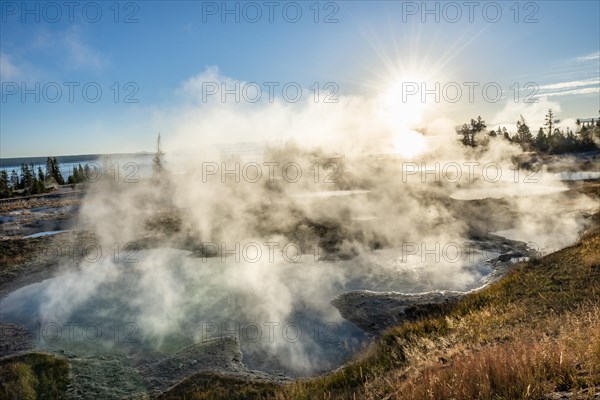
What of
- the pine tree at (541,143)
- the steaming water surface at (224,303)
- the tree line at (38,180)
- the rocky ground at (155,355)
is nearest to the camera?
the rocky ground at (155,355)

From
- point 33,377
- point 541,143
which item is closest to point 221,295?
point 33,377

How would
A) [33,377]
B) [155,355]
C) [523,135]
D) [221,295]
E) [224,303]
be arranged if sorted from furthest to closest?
[523,135] < [221,295] < [224,303] < [155,355] < [33,377]

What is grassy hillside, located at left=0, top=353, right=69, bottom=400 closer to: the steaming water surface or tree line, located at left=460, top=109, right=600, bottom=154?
the steaming water surface

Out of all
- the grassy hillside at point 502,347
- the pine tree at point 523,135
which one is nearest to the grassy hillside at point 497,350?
the grassy hillside at point 502,347

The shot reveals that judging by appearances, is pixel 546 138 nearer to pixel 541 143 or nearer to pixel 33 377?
pixel 541 143

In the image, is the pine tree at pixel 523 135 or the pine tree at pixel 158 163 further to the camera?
the pine tree at pixel 523 135

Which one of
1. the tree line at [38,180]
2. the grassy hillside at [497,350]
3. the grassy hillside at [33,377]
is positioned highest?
the tree line at [38,180]

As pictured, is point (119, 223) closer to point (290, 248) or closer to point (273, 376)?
point (290, 248)

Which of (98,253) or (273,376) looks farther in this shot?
(98,253)

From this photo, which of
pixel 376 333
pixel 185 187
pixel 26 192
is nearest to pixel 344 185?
pixel 185 187

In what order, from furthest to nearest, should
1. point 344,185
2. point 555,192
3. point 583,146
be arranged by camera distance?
point 583,146 → point 344,185 → point 555,192

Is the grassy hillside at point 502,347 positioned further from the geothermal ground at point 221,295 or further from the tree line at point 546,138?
the tree line at point 546,138
